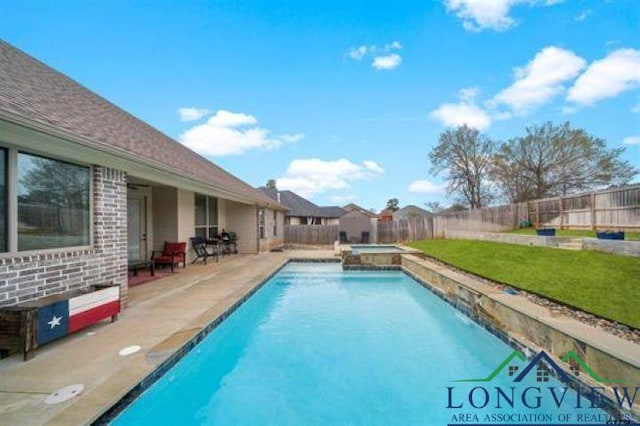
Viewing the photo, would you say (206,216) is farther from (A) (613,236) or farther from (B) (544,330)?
(A) (613,236)

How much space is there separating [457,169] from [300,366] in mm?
28252

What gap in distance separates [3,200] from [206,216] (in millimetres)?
9284

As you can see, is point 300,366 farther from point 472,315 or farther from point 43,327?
point 472,315

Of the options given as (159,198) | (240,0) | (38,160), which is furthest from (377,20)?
(38,160)

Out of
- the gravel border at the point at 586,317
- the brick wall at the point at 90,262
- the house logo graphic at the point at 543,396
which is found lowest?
the house logo graphic at the point at 543,396

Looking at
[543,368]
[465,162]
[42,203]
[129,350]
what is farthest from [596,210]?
[465,162]

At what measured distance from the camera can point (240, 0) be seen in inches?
445

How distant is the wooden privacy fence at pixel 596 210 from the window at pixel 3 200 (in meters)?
14.9

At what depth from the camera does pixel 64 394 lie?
299 cm

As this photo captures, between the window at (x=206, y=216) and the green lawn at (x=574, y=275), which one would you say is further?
the window at (x=206, y=216)

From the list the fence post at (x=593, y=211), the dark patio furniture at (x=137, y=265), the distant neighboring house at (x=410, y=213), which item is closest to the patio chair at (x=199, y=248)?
the dark patio furniture at (x=137, y=265)

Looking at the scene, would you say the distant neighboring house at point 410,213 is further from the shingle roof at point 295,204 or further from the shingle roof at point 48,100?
the shingle roof at point 48,100

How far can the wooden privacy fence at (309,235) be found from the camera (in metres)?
24.4

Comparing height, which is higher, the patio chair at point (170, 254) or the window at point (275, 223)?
the window at point (275, 223)
